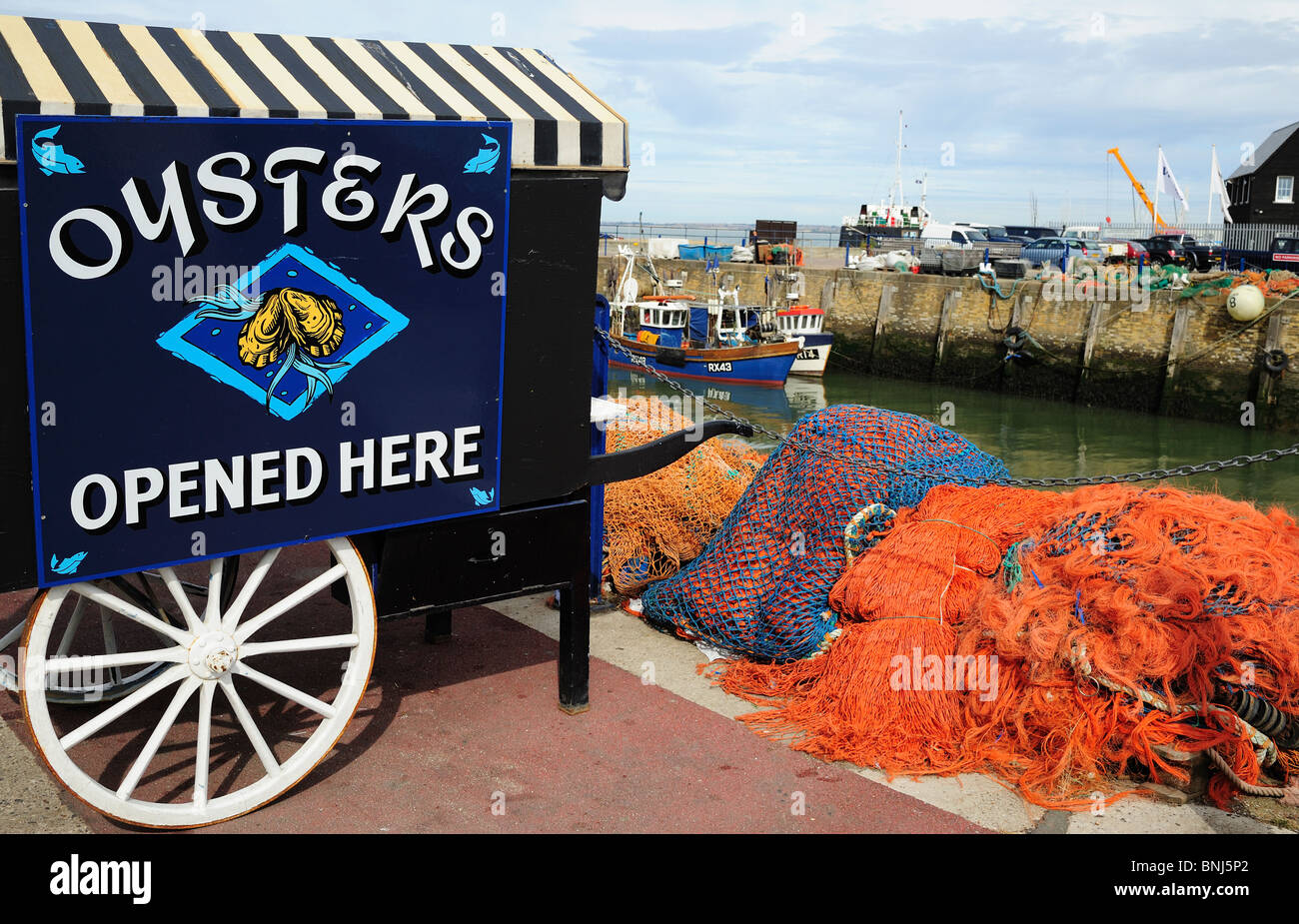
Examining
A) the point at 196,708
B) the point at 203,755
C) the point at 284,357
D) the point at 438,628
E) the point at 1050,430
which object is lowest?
the point at 1050,430

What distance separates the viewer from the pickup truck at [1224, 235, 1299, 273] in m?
34.3

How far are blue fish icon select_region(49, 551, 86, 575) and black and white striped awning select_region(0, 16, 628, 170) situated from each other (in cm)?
143

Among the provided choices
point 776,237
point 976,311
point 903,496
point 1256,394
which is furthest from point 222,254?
point 776,237

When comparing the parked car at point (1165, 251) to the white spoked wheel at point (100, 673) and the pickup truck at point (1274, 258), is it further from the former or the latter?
the white spoked wheel at point (100, 673)

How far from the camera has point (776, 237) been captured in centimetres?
4838

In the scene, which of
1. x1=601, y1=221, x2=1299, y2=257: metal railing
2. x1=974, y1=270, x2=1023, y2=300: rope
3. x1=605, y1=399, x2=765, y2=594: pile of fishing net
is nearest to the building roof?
x1=601, y1=221, x2=1299, y2=257: metal railing

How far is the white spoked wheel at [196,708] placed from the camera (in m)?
4.35

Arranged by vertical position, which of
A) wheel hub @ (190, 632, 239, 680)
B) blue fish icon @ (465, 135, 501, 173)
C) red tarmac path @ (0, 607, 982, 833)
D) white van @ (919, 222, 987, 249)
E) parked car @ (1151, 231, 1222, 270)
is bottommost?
red tarmac path @ (0, 607, 982, 833)

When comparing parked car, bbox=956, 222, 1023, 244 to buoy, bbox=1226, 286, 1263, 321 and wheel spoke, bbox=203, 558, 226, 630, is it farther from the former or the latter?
wheel spoke, bbox=203, 558, 226, 630

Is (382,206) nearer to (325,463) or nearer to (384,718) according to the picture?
(325,463)

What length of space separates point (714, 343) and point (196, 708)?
26453 millimetres

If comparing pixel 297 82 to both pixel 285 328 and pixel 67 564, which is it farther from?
pixel 67 564

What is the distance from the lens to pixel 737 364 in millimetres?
30797

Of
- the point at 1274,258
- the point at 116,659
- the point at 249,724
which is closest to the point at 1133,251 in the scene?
the point at 1274,258
